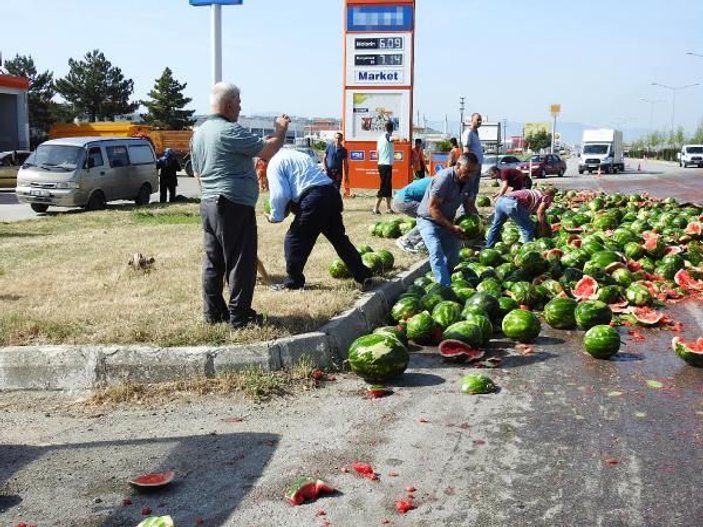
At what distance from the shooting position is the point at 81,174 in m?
19.8

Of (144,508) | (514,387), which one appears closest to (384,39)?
(514,387)

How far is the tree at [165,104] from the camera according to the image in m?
84.5

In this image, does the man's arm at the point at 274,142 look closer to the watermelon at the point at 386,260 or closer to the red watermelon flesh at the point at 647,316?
the watermelon at the point at 386,260

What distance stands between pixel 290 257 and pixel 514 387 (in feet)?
9.98

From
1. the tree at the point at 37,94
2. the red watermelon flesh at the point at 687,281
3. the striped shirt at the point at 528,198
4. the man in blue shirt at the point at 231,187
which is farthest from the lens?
the tree at the point at 37,94

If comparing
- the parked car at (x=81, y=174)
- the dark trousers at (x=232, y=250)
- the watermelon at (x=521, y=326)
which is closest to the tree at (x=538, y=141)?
the parked car at (x=81, y=174)

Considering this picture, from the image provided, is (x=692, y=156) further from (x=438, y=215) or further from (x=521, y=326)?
(x=521, y=326)

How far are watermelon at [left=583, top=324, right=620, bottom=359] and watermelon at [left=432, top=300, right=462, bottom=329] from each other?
47.5 inches

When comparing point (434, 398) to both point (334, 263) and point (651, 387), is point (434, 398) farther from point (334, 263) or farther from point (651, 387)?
point (334, 263)

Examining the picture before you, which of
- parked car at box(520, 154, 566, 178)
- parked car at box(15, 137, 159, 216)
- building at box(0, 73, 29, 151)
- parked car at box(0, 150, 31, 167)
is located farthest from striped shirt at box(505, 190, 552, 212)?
building at box(0, 73, 29, 151)

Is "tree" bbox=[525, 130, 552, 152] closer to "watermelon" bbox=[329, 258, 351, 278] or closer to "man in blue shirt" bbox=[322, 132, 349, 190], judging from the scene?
"man in blue shirt" bbox=[322, 132, 349, 190]

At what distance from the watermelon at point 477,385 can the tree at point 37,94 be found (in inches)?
3194

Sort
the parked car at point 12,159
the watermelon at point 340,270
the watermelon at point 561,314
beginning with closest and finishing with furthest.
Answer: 1. the watermelon at point 561,314
2. the watermelon at point 340,270
3. the parked car at point 12,159

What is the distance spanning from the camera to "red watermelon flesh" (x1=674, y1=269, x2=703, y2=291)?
9.52 metres
